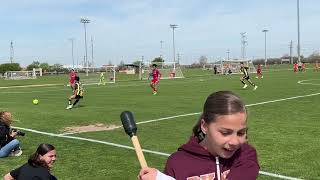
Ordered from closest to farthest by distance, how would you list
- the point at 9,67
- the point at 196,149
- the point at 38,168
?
1. the point at 196,149
2. the point at 38,168
3. the point at 9,67

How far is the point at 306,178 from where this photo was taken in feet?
27.8

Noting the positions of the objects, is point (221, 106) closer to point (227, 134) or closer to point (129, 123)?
point (227, 134)

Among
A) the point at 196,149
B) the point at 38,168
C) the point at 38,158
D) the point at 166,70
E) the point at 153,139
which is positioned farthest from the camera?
the point at 166,70

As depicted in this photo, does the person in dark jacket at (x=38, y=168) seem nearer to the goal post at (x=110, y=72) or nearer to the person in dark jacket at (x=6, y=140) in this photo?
the person in dark jacket at (x=6, y=140)

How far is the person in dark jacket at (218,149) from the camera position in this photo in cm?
282

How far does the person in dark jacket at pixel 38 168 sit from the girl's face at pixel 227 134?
4.23 m

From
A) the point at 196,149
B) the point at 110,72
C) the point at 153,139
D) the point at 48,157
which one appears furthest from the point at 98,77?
the point at 196,149

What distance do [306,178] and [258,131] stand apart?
18.6ft

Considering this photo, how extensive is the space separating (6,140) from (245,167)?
9.67m

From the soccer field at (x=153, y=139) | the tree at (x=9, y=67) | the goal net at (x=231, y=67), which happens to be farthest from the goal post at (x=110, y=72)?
the tree at (x=9, y=67)

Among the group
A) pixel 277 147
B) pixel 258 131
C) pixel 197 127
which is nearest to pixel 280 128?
pixel 258 131

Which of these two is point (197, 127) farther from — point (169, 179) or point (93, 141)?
point (93, 141)

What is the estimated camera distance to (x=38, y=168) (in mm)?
6734

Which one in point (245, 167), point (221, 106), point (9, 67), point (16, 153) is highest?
point (9, 67)
